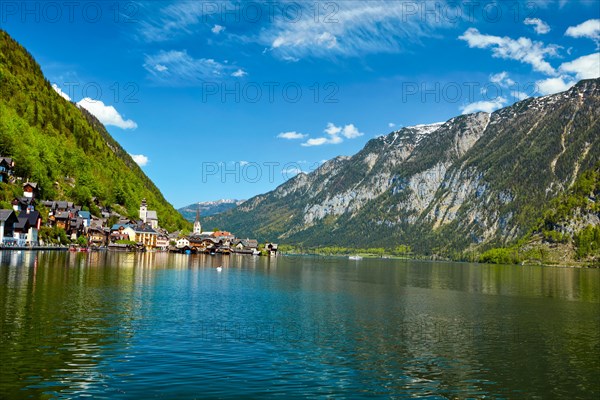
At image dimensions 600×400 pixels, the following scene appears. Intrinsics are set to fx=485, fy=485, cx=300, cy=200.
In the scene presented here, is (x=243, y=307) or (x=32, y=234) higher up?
(x=32, y=234)

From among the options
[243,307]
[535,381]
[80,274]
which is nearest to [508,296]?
[243,307]

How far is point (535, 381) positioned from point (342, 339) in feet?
53.0

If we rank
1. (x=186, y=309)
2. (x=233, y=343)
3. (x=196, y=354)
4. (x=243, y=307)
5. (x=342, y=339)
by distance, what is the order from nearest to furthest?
(x=196, y=354), (x=233, y=343), (x=342, y=339), (x=186, y=309), (x=243, y=307)

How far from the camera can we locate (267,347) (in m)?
38.6

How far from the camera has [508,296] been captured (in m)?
95.6

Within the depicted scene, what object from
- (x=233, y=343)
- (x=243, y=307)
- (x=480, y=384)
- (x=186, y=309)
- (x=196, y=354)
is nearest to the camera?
(x=480, y=384)

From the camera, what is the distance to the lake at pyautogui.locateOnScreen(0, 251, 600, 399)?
93.0 ft

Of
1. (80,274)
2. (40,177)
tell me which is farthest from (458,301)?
(40,177)

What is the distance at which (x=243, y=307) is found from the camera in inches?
2360

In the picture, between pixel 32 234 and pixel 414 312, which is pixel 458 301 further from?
pixel 32 234

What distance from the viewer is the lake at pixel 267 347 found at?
2836cm

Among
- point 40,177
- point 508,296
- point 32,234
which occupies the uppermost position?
point 40,177

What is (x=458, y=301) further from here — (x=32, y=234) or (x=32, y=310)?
(x=32, y=234)

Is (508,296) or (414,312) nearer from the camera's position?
(414,312)
